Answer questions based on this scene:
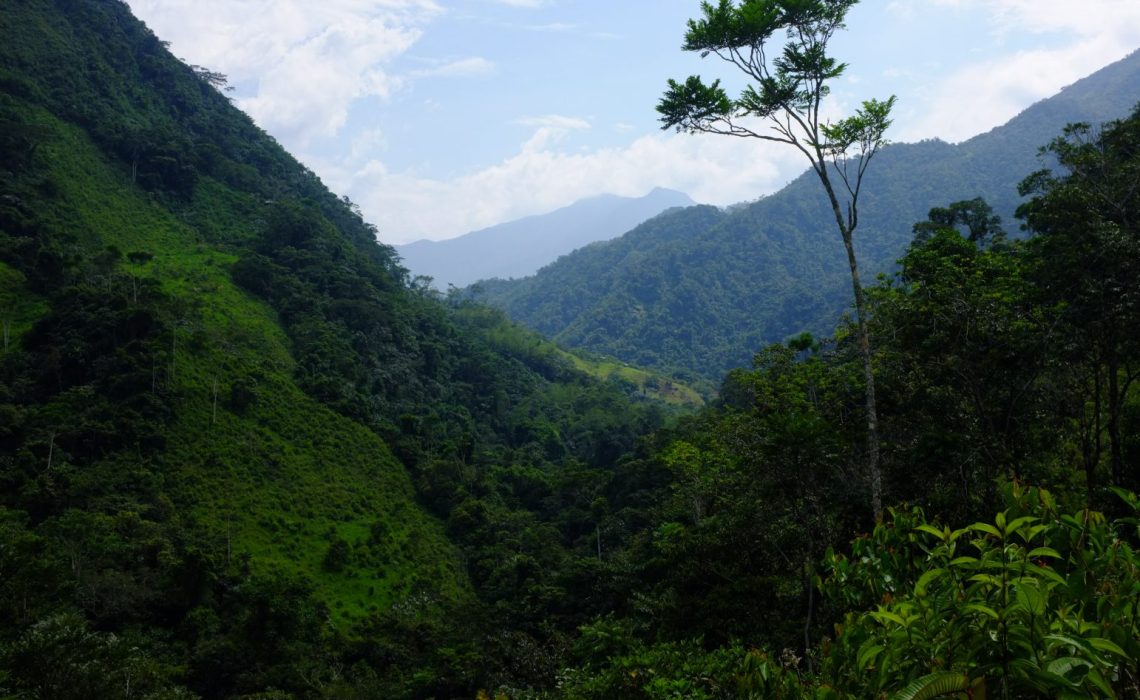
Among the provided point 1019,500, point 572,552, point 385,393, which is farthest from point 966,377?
point 385,393

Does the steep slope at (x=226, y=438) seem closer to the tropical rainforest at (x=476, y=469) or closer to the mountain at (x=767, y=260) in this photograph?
the tropical rainforest at (x=476, y=469)

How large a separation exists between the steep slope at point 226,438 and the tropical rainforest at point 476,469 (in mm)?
136

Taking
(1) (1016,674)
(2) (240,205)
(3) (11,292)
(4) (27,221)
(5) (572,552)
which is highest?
(2) (240,205)

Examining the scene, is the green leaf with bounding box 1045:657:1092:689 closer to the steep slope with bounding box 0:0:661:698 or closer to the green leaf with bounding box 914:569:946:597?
the green leaf with bounding box 914:569:946:597

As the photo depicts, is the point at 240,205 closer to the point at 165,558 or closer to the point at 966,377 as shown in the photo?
the point at 165,558

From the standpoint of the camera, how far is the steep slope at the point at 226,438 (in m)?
17.5

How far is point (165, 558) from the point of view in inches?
763

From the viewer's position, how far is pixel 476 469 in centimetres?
3488

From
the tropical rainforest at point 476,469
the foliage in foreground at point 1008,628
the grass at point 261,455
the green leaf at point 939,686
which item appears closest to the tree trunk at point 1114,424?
the tropical rainforest at point 476,469

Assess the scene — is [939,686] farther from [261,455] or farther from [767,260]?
[767,260]

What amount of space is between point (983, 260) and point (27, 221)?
127 feet

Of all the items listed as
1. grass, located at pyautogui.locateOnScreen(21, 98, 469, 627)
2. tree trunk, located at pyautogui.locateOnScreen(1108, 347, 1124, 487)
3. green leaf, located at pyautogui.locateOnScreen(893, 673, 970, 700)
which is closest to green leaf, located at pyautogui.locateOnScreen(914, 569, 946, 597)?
green leaf, located at pyautogui.locateOnScreen(893, 673, 970, 700)

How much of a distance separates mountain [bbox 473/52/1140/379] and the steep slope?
4575 cm

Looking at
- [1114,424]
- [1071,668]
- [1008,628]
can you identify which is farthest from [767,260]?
[1071,668]
